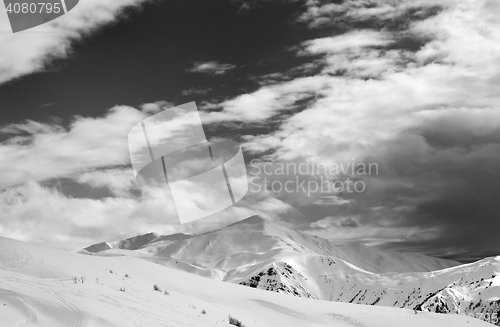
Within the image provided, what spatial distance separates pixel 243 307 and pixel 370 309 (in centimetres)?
551

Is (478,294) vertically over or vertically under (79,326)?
under

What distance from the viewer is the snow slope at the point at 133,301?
27.5 ft

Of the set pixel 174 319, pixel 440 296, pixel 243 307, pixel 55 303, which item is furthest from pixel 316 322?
pixel 440 296

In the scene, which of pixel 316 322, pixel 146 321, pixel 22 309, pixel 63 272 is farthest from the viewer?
pixel 316 322

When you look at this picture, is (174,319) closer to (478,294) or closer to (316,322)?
(316,322)

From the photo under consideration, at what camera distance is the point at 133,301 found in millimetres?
10219

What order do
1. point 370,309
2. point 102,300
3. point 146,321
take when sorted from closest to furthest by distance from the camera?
point 146,321, point 102,300, point 370,309

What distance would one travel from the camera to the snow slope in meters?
8.38

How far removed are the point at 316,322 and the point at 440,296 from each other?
17210cm

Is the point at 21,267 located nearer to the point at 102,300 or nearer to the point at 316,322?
the point at 102,300

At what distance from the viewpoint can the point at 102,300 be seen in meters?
9.50

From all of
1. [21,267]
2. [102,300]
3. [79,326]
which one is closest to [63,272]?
[21,267]

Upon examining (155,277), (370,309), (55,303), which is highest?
(55,303)

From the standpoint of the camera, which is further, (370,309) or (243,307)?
(370,309)
